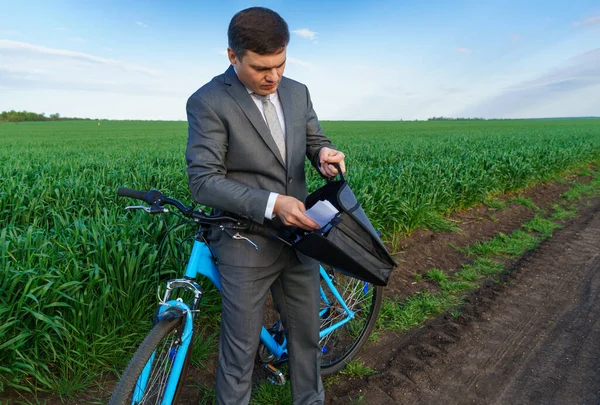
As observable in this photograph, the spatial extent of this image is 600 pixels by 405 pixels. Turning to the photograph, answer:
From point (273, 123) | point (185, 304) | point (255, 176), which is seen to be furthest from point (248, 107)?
point (185, 304)

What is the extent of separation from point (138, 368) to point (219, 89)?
1.23 meters

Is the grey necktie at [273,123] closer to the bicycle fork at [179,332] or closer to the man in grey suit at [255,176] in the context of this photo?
the man in grey suit at [255,176]

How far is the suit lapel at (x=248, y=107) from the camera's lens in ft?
6.48

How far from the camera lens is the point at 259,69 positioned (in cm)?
187

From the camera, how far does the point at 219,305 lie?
357 cm

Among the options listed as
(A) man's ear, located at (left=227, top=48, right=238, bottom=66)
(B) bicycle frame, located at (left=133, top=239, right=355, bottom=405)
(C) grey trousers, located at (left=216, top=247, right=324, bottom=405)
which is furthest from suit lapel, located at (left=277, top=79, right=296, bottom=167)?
(B) bicycle frame, located at (left=133, top=239, right=355, bottom=405)

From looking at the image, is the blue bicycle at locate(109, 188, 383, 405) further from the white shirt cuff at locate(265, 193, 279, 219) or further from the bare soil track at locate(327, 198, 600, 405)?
the bare soil track at locate(327, 198, 600, 405)

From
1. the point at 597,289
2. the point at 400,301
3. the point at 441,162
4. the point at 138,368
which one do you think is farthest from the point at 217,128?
the point at 441,162

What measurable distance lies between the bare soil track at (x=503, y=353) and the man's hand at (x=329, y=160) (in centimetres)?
152

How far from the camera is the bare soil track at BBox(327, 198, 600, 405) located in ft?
9.34

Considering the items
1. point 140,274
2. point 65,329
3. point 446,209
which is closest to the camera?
point 65,329

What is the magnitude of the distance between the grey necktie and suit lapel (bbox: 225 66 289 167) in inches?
2.7

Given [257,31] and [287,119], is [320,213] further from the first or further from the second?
[257,31]

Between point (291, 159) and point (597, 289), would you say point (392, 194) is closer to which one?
point (597, 289)
